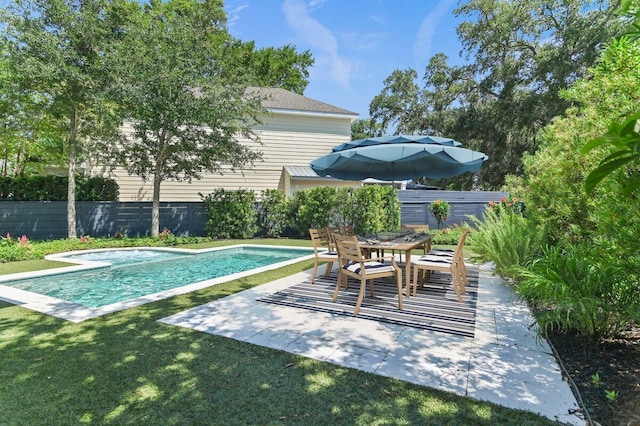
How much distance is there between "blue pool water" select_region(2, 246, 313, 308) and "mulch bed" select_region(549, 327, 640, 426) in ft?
21.5

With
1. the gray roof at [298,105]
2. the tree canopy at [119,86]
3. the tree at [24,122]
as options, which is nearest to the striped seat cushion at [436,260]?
the tree canopy at [119,86]

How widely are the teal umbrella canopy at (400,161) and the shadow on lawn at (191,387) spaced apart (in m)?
3.66

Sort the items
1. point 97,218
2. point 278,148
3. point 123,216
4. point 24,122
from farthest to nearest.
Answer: point 278,148, point 123,216, point 97,218, point 24,122

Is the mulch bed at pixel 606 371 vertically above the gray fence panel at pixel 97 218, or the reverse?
the gray fence panel at pixel 97 218

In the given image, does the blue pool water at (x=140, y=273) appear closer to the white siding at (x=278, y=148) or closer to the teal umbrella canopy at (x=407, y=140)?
the teal umbrella canopy at (x=407, y=140)

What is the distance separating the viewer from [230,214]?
14.8 metres

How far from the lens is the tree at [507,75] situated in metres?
19.8

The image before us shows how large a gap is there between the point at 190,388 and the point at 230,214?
12.3 meters

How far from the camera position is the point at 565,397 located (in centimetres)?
270

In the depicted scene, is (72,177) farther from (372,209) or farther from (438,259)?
(438,259)

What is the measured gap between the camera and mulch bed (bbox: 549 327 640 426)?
250 cm

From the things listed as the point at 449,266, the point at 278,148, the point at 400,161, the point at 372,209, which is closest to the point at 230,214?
the point at 278,148

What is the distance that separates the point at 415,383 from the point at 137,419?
2217 millimetres

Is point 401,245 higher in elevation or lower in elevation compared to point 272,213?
lower
